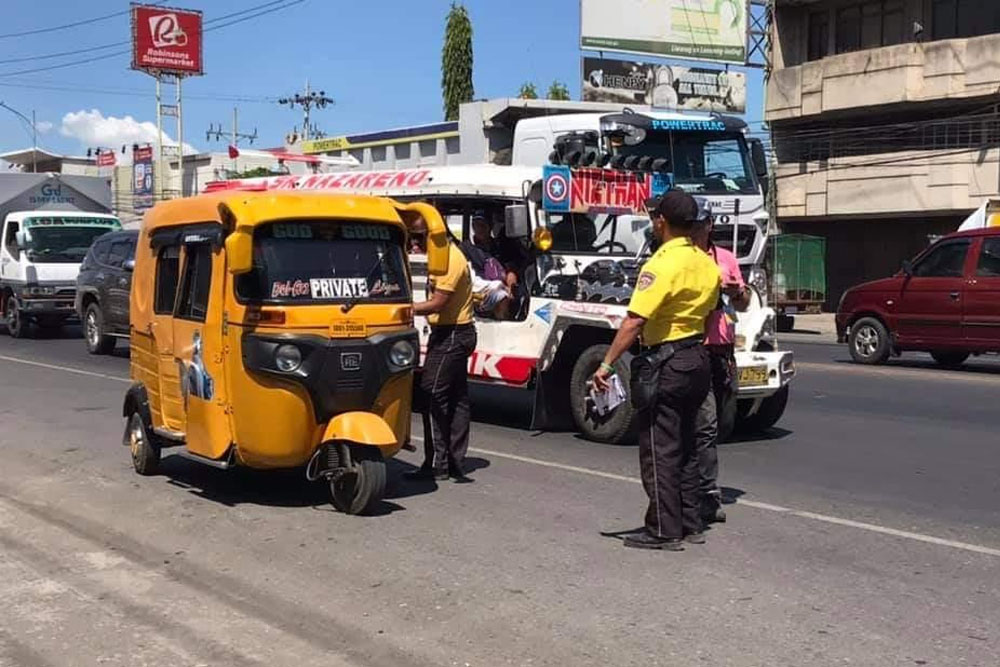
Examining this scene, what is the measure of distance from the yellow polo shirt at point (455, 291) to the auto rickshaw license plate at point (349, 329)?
95 centimetres

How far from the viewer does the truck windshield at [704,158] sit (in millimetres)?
14836

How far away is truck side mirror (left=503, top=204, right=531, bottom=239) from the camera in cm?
1003

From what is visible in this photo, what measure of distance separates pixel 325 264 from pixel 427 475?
1.94 meters

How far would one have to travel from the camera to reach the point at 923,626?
4836 mm

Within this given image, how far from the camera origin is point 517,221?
10047 millimetres

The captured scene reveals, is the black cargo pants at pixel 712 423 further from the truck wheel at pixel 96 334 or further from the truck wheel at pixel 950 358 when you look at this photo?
the truck wheel at pixel 96 334

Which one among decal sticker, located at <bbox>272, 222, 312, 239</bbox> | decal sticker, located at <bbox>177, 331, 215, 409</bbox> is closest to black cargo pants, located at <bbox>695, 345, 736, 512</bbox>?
decal sticker, located at <bbox>272, 222, 312, 239</bbox>

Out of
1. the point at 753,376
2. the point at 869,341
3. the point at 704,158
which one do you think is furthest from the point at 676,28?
the point at 753,376

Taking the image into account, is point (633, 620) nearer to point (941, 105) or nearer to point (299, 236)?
point (299, 236)

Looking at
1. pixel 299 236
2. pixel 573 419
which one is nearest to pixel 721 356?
pixel 299 236

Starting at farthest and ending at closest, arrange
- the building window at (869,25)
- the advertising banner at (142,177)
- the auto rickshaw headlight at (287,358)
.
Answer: the advertising banner at (142,177) → the building window at (869,25) → the auto rickshaw headlight at (287,358)

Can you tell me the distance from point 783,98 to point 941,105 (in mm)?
5113

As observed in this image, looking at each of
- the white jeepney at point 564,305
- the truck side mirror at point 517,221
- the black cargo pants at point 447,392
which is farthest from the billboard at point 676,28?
the black cargo pants at point 447,392

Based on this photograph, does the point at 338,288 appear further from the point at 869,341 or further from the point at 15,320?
the point at 15,320
